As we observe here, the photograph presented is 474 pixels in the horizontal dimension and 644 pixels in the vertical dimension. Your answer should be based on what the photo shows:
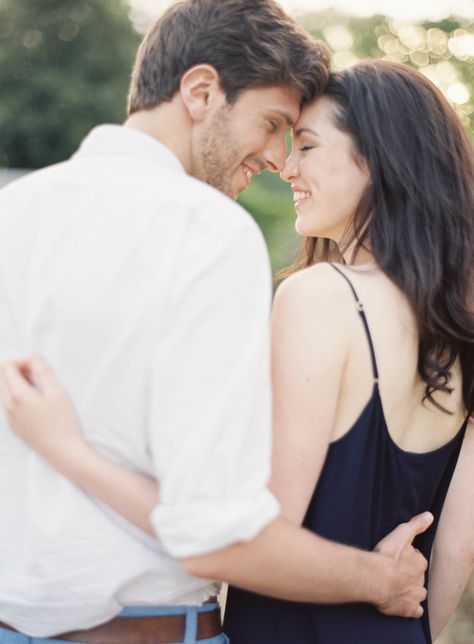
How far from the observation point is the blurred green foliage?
25.2m

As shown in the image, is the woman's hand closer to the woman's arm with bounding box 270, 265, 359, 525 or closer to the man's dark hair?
the woman's arm with bounding box 270, 265, 359, 525

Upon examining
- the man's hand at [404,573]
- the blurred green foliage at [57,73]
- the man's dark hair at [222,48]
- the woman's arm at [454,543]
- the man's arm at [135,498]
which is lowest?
the blurred green foliage at [57,73]

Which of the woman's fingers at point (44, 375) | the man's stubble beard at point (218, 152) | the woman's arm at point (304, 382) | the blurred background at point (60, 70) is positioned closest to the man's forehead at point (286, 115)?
the man's stubble beard at point (218, 152)

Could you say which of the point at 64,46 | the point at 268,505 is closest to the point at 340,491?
the point at 268,505

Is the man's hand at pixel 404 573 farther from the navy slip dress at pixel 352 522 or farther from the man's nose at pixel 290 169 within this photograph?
the man's nose at pixel 290 169

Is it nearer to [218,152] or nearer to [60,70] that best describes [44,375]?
[218,152]

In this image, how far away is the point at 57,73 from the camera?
25984mm

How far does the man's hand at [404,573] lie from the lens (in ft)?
7.23

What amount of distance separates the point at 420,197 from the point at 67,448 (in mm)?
1108

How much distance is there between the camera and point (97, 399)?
180 centimetres

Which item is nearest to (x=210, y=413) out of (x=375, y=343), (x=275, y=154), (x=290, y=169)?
(x=375, y=343)

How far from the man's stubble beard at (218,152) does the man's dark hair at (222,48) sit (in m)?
0.06

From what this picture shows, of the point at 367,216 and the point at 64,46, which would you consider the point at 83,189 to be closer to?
the point at 367,216

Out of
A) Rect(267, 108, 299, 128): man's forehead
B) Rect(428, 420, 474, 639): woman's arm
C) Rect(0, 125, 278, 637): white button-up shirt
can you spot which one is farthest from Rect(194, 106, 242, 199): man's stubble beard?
Rect(428, 420, 474, 639): woman's arm
